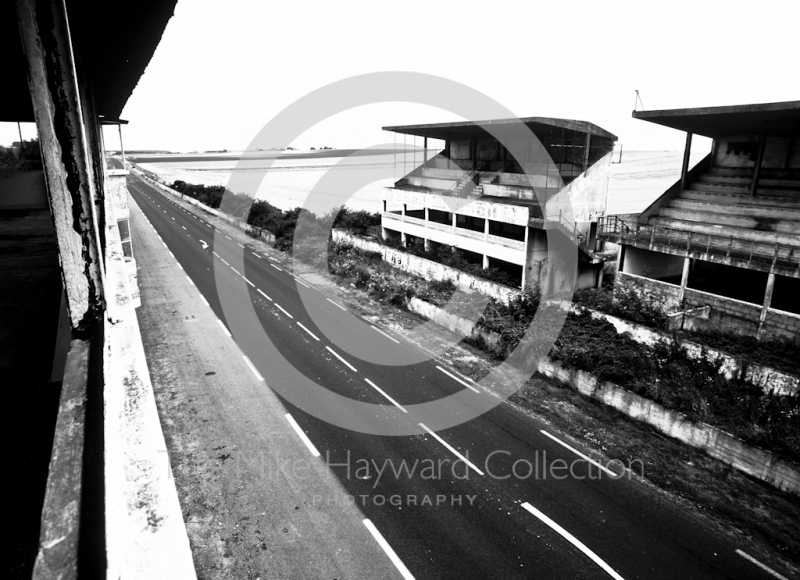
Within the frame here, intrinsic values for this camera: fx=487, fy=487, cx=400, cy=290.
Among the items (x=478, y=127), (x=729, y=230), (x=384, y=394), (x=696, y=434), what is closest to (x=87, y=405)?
(x=384, y=394)

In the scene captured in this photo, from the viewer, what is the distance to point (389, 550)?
11102 mm

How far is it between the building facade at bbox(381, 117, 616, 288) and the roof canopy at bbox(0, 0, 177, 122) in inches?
874

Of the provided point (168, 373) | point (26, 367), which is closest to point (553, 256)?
point (168, 373)

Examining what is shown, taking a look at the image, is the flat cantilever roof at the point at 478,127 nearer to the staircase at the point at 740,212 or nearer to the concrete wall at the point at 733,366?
the staircase at the point at 740,212

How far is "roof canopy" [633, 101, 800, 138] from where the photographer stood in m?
21.1

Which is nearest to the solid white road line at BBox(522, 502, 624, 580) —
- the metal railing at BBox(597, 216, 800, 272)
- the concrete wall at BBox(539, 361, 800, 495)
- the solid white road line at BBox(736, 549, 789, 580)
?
the solid white road line at BBox(736, 549, 789, 580)

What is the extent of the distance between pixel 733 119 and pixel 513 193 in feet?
47.6

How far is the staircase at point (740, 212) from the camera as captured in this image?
902 inches

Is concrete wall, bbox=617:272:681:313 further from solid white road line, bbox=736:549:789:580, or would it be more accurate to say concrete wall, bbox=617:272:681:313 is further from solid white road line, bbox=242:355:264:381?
solid white road line, bbox=242:355:264:381

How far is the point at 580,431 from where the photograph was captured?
1652 cm

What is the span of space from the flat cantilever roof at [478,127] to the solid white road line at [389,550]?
25.7 meters

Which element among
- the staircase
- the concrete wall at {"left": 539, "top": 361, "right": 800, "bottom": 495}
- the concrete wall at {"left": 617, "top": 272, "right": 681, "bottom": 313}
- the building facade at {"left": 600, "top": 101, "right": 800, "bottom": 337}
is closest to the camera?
the concrete wall at {"left": 539, "top": 361, "right": 800, "bottom": 495}

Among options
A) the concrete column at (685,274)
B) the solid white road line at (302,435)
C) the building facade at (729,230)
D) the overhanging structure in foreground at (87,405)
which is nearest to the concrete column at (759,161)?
the building facade at (729,230)

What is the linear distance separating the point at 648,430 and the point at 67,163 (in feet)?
58.8
